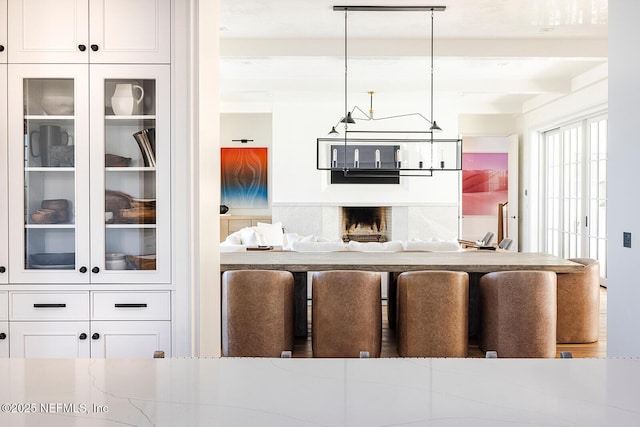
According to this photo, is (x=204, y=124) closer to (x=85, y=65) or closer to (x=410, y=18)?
(x=85, y=65)

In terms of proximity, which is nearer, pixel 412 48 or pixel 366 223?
pixel 412 48

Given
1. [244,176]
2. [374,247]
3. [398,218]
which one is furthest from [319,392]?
[244,176]

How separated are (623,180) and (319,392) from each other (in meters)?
2.58

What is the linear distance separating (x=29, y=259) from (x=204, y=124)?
1.03 meters

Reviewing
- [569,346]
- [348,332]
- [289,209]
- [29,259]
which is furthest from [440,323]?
[289,209]

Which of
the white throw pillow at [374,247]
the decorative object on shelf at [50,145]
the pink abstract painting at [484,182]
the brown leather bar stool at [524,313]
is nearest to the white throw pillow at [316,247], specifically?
the white throw pillow at [374,247]

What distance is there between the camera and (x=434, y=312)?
4145 mm

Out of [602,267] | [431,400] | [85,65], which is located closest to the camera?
[431,400]

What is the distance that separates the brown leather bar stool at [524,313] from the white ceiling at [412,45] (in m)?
2.31

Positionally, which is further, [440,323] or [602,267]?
[602,267]

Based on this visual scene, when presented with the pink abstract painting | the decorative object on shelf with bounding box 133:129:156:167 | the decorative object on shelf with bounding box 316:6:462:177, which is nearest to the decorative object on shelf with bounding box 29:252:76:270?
the decorative object on shelf with bounding box 133:129:156:167

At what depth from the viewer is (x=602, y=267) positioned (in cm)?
804

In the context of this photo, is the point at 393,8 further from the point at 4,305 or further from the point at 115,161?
the point at 4,305

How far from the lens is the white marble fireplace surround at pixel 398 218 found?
9953 millimetres
